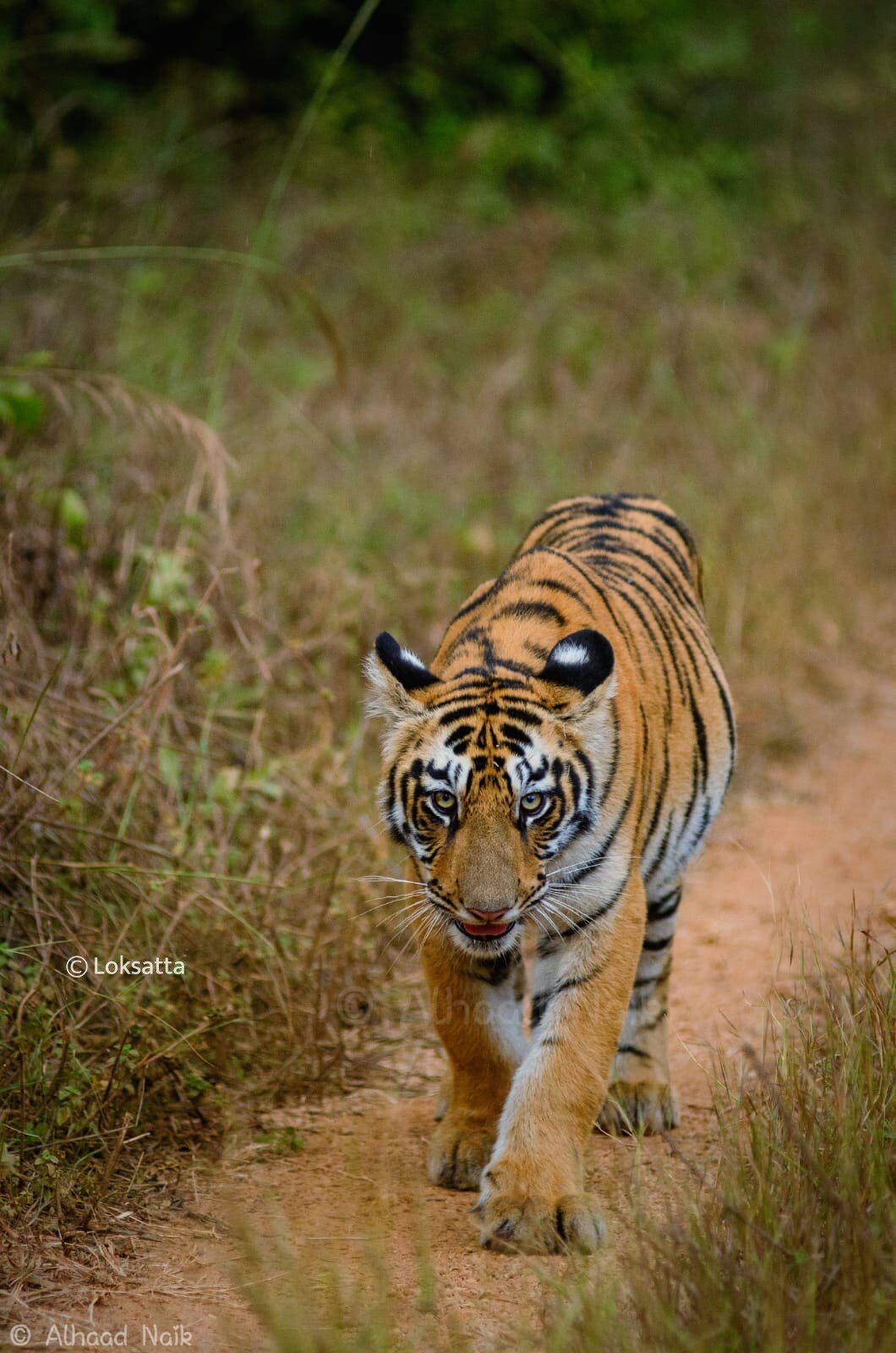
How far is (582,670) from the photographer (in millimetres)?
3666

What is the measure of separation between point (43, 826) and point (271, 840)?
0.87m

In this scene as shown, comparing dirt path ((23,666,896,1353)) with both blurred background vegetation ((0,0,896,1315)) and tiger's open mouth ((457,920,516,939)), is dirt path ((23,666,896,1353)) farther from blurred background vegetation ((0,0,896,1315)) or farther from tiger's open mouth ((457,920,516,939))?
tiger's open mouth ((457,920,516,939))

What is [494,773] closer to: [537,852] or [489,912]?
[537,852]

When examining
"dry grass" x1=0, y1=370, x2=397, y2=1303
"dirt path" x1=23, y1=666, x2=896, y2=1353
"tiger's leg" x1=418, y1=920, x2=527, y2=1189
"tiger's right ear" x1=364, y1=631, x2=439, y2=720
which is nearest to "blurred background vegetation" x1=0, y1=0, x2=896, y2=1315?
"dry grass" x1=0, y1=370, x2=397, y2=1303

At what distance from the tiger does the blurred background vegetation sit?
59cm

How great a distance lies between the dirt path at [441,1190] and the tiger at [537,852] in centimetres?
13

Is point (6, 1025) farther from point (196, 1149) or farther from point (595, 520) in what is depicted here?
point (595, 520)

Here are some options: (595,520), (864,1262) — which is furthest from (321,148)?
(864,1262)

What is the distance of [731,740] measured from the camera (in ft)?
15.8

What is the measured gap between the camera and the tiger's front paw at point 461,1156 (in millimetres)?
3900

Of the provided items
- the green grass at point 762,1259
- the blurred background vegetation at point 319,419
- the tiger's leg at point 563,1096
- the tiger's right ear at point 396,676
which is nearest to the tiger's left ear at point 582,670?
the tiger's right ear at point 396,676

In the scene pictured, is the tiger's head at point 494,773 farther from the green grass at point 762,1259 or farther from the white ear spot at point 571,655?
the green grass at point 762,1259

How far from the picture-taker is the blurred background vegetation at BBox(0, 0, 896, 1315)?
429 centimetres

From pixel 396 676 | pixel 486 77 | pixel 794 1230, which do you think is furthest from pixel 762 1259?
pixel 486 77
